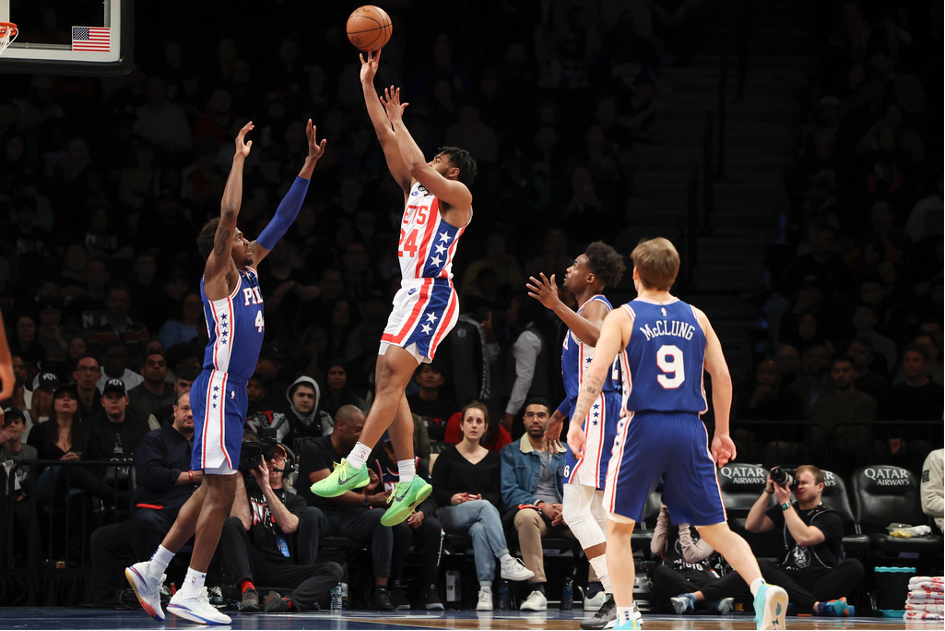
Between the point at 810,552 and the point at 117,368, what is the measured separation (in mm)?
6639

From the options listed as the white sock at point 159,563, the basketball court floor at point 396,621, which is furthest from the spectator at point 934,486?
the white sock at point 159,563

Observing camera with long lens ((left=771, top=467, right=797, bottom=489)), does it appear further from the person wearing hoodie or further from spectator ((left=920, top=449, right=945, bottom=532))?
the person wearing hoodie

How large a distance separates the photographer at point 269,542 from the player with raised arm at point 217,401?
51.4 inches

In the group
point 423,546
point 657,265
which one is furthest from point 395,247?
point 657,265

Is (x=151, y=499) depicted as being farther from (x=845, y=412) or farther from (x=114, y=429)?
(x=845, y=412)

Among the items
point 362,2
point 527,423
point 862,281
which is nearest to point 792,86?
point 862,281

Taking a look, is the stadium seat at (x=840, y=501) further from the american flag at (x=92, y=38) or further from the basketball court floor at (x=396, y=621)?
the american flag at (x=92, y=38)

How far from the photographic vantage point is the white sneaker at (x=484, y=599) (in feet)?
34.2

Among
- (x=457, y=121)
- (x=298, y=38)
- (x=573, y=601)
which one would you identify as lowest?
(x=573, y=601)

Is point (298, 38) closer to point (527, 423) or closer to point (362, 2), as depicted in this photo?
point (362, 2)

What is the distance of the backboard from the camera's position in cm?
839

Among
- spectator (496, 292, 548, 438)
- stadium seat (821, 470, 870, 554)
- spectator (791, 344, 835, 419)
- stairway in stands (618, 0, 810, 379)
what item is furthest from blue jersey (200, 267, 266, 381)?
stairway in stands (618, 0, 810, 379)

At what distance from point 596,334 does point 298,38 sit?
964 cm

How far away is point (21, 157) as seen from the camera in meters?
14.4
